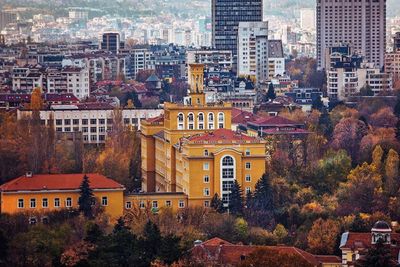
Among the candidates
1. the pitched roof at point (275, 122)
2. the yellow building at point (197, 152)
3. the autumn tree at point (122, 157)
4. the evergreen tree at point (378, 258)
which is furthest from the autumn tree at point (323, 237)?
the pitched roof at point (275, 122)

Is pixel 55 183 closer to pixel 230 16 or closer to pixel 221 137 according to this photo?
pixel 221 137

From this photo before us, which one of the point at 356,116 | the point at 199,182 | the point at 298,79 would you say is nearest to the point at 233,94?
the point at 356,116

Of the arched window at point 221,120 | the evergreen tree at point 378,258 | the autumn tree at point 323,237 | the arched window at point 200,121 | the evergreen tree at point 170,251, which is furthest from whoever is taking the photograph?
the arched window at point 221,120

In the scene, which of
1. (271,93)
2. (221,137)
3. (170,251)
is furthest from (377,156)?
(271,93)

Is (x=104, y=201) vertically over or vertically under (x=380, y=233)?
under

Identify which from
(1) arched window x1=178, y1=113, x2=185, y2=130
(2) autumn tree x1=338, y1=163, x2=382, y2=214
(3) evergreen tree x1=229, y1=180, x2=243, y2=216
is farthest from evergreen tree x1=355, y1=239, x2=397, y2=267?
(1) arched window x1=178, y1=113, x2=185, y2=130

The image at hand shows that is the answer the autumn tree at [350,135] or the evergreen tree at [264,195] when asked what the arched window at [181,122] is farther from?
the autumn tree at [350,135]

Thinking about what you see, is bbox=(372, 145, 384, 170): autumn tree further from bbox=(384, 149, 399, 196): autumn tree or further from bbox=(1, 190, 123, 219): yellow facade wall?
bbox=(1, 190, 123, 219): yellow facade wall

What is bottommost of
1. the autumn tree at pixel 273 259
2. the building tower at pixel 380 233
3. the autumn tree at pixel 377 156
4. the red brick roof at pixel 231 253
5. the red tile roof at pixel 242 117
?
the red brick roof at pixel 231 253
